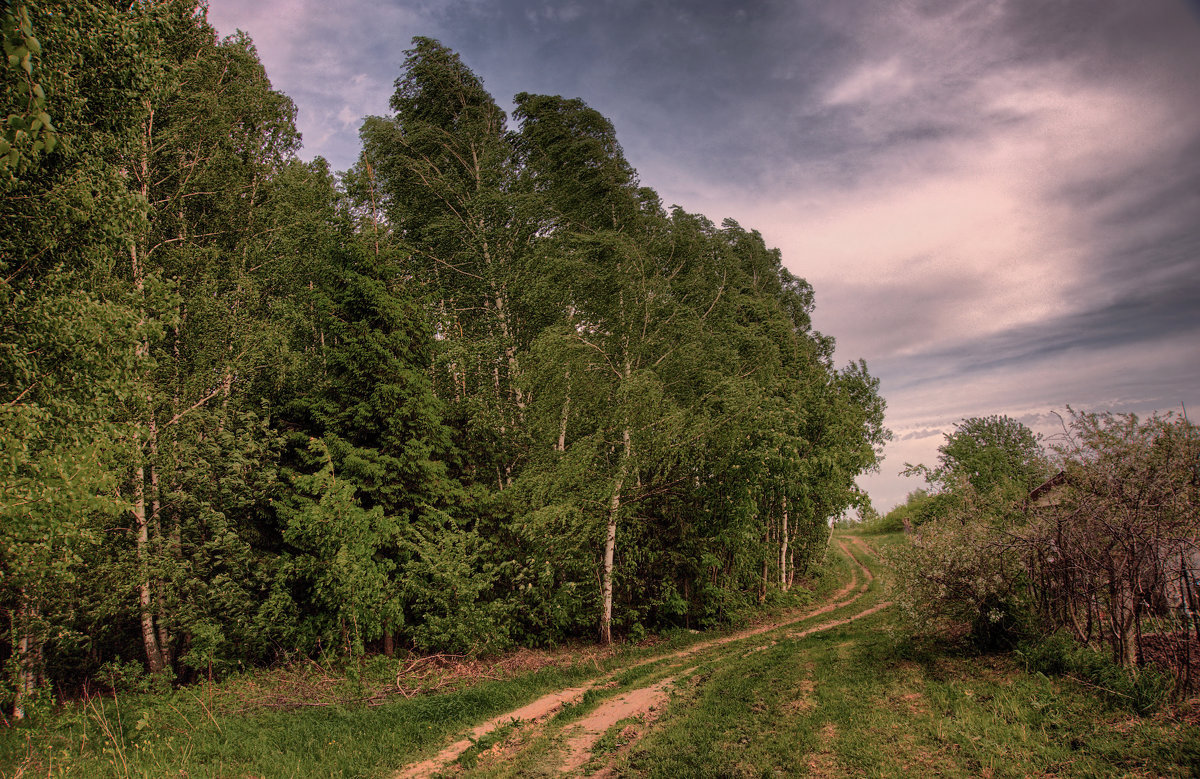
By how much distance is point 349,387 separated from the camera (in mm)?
13906

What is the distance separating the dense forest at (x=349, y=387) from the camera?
28.5ft

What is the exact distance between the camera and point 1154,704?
7.08 metres

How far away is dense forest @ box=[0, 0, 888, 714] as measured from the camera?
8695 millimetres

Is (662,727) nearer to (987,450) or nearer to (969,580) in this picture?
(969,580)

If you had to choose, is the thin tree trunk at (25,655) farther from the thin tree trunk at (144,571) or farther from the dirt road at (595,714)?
the dirt road at (595,714)

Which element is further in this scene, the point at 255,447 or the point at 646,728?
the point at 255,447

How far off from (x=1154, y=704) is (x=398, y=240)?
67.7ft

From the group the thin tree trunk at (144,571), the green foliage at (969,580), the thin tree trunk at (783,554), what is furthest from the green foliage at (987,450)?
the thin tree trunk at (144,571)

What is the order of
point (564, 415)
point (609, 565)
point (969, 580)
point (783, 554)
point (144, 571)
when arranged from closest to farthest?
point (969, 580)
point (144, 571)
point (609, 565)
point (564, 415)
point (783, 554)

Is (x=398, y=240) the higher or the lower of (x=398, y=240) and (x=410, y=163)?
the lower

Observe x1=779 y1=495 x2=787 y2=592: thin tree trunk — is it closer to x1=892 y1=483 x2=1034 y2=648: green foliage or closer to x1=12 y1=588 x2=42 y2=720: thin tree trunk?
x1=892 y1=483 x2=1034 y2=648: green foliage

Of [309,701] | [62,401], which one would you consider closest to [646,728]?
[309,701]

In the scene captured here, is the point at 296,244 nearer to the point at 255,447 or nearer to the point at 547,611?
the point at 255,447

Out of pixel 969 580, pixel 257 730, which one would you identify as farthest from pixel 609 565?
pixel 257 730
